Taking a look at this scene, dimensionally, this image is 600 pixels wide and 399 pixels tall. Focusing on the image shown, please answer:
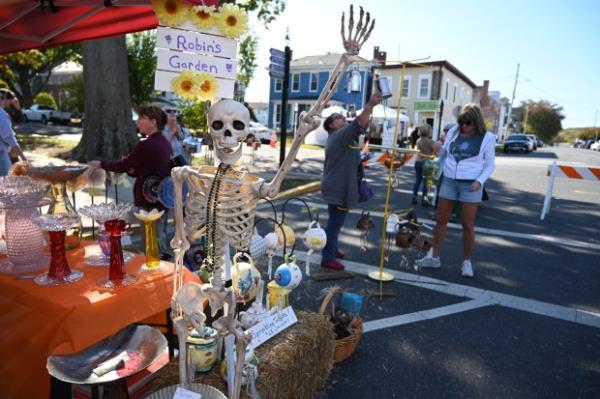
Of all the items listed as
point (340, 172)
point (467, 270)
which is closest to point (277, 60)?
point (340, 172)

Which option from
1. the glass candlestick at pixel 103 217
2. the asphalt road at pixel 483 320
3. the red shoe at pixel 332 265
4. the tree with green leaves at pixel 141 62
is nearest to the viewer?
the glass candlestick at pixel 103 217

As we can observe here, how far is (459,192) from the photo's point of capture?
4.35 meters

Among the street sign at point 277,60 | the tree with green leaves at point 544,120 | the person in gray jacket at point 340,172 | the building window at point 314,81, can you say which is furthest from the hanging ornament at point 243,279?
the tree with green leaves at point 544,120

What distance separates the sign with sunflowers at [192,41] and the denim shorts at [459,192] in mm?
3199

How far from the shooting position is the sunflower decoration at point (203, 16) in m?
1.87

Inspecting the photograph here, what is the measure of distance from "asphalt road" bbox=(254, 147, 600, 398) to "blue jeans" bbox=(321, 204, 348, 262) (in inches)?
8.9

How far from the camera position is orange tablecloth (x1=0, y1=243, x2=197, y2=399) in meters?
1.79

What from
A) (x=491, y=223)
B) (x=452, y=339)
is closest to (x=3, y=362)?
(x=452, y=339)

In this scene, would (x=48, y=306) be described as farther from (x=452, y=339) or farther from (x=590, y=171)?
(x=590, y=171)

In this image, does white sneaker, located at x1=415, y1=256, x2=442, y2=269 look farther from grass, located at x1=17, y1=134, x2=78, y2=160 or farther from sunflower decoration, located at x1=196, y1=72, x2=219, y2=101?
grass, located at x1=17, y1=134, x2=78, y2=160

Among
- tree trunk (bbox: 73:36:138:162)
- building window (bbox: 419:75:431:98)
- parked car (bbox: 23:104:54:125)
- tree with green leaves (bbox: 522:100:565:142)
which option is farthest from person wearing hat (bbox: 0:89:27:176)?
tree with green leaves (bbox: 522:100:565:142)

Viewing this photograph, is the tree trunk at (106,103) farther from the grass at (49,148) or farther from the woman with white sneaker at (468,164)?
the woman with white sneaker at (468,164)

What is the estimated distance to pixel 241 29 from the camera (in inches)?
75.1

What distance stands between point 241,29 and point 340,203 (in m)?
2.60
